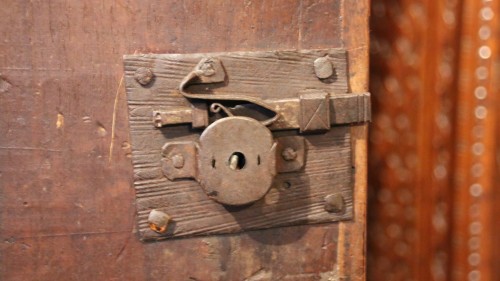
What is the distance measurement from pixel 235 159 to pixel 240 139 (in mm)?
31

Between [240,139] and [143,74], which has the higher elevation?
[143,74]

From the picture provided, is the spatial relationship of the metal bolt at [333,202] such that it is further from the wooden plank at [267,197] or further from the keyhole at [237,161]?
the keyhole at [237,161]

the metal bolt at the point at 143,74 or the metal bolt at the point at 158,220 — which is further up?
the metal bolt at the point at 143,74

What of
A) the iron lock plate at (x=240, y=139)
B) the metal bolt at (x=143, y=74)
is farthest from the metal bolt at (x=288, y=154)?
the metal bolt at (x=143, y=74)

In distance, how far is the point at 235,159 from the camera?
27.8 inches

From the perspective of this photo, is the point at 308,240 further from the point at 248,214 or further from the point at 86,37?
the point at 86,37

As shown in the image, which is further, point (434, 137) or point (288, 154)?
point (434, 137)

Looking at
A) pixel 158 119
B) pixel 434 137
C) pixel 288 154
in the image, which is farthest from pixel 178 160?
pixel 434 137

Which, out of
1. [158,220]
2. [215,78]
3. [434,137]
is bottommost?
[158,220]

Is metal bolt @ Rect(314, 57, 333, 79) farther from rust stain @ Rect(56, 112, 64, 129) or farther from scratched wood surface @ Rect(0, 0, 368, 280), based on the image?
rust stain @ Rect(56, 112, 64, 129)

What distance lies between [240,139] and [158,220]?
19 centimetres

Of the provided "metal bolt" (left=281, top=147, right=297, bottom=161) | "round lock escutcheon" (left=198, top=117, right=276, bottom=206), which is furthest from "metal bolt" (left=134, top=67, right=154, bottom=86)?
"metal bolt" (left=281, top=147, right=297, bottom=161)

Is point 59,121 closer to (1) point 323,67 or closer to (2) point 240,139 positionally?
(2) point 240,139

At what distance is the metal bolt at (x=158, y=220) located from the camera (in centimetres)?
74
